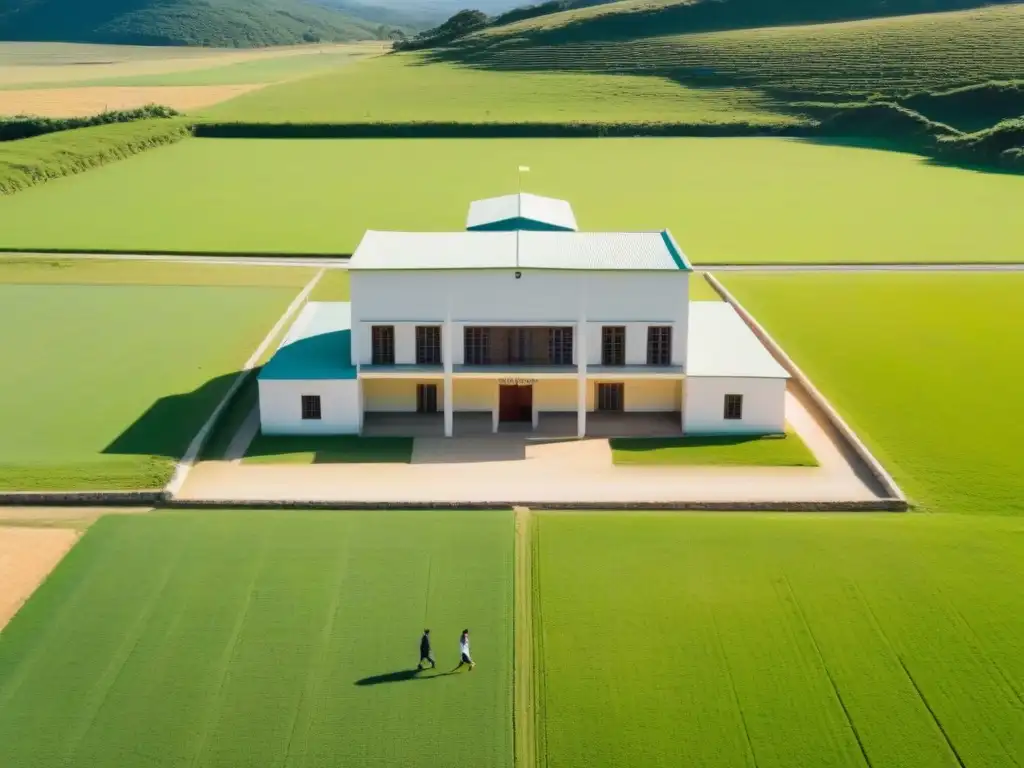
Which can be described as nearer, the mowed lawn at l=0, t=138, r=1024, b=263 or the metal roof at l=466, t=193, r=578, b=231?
the metal roof at l=466, t=193, r=578, b=231

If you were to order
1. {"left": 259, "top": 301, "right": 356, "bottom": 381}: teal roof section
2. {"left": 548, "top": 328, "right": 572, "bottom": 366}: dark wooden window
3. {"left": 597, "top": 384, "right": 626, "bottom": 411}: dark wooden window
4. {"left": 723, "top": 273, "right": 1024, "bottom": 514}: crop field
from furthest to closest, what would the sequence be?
1. {"left": 597, "top": 384, "right": 626, "bottom": 411}: dark wooden window
2. {"left": 548, "top": 328, "right": 572, "bottom": 366}: dark wooden window
3. {"left": 259, "top": 301, "right": 356, "bottom": 381}: teal roof section
4. {"left": 723, "top": 273, "right": 1024, "bottom": 514}: crop field

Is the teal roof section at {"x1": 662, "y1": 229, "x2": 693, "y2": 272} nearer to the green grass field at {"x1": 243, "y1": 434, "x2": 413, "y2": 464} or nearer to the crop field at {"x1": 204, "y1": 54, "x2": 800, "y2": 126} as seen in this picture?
the green grass field at {"x1": 243, "y1": 434, "x2": 413, "y2": 464}

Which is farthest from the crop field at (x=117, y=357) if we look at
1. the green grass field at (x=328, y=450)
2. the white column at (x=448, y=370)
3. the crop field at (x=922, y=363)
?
the crop field at (x=922, y=363)

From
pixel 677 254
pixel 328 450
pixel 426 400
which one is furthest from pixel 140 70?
pixel 328 450

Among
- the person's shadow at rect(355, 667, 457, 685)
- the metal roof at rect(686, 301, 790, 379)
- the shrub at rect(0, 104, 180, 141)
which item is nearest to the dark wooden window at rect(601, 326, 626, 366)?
the metal roof at rect(686, 301, 790, 379)

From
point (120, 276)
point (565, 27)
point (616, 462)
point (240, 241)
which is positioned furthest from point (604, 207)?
point (565, 27)

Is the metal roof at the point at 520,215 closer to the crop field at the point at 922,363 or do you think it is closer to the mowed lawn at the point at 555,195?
the crop field at the point at 922,363

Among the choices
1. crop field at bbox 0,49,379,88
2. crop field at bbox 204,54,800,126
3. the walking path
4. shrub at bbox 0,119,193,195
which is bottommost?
the walking path
